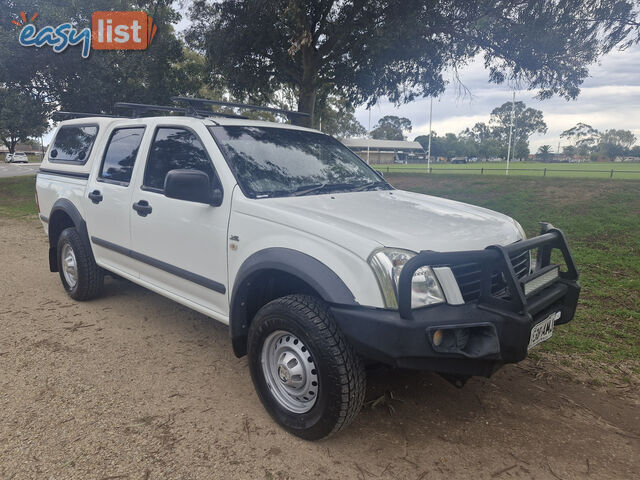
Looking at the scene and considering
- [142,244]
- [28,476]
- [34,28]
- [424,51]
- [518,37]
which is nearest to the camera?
[28,476]

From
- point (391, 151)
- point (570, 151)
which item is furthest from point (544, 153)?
point (391, 151)

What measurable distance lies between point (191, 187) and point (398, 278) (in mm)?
1500

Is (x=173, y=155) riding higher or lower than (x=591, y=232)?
higher

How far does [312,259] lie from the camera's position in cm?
254

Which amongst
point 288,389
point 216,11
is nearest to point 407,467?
point 288,389

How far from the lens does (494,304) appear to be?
93.0 inches

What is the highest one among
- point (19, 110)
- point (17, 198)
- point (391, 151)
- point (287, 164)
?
point (391, 151)

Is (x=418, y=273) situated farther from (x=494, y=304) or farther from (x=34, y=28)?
(x=34, y=28)

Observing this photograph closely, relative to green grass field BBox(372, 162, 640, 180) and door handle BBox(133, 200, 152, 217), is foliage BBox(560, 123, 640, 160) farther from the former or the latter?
door handle BBox(133, 200, 152, 217)

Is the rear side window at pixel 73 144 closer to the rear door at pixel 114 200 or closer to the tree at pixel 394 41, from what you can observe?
the rear door at pixel 114 200

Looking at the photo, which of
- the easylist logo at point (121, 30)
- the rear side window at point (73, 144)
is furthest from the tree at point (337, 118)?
the rear side window at point (73, 144)

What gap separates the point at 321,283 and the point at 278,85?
1225cm

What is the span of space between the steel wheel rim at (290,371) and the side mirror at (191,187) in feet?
A: 3.41

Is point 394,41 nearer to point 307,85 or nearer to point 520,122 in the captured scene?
point 307,85
